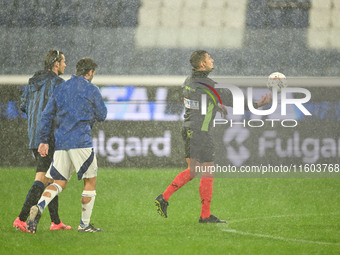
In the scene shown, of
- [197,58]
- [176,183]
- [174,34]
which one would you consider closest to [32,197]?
[176,183]

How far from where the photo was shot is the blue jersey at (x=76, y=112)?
6.58 metres

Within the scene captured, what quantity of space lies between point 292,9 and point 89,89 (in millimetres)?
18743

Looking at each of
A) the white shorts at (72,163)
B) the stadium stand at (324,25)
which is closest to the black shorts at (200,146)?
the white shorts at (72,163)

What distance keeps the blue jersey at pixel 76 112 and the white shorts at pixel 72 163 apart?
0.18ft

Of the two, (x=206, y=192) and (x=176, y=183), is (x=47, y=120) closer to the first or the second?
(x=176, y=183)

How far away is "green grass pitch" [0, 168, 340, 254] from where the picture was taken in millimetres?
6117

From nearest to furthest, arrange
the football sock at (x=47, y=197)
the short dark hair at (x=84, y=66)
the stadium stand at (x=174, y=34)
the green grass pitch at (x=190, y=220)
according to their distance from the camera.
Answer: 1. the green grass pitch at (x=190, y=220)
2. the football sock at (x=47, y=197)
3. the short dark hair at (x=84, y=66)
4. the stadium stand at (x=174, y=34)

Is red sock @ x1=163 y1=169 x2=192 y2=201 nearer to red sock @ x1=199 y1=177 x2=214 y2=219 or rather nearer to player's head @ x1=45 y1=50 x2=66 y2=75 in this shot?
red sock @ x1=199 y1=177 x2=214 y2=219

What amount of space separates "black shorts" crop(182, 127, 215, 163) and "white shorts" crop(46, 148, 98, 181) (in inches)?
48.7

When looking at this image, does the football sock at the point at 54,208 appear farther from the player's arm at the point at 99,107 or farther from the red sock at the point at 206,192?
the red sock at the point at 206,192

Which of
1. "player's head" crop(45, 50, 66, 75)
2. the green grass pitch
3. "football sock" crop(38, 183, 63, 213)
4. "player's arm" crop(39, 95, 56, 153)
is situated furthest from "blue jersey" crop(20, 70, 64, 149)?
the green grass pitch

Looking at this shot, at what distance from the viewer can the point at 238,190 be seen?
11.9 meters

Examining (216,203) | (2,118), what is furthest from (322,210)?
(2,118)

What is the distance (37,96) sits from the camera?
7023 millimetres
